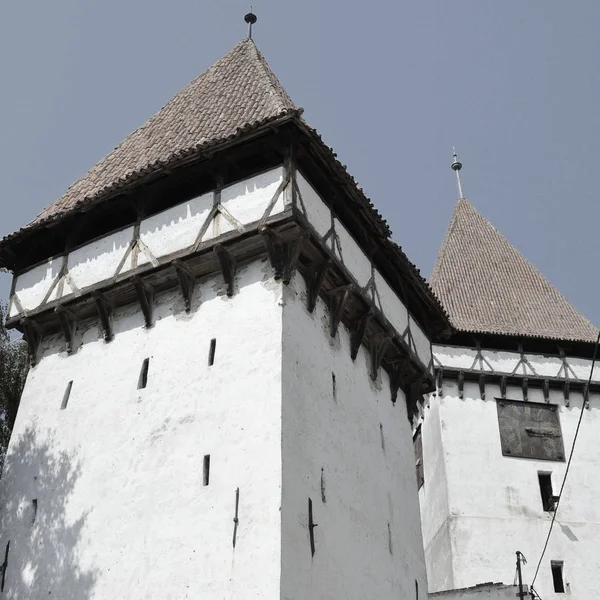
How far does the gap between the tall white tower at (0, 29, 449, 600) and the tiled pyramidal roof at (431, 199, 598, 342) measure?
413 inches

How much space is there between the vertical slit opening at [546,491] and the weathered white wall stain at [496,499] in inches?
6.8

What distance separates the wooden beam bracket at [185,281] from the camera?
45.6ft

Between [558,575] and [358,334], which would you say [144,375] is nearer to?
[358,334]

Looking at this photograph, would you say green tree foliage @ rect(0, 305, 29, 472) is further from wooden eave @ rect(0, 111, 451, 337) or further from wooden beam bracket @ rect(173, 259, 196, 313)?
wooden beam bracket @ rect(173, 259, 196, 313)

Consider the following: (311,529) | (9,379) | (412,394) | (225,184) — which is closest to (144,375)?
(225,184)

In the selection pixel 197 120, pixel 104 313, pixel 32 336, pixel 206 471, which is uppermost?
pixel 197 120

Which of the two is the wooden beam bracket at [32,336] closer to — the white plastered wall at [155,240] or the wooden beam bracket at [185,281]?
the white plastered wall at [155,240]

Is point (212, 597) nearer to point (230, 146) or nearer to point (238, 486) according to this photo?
point (238, 486)

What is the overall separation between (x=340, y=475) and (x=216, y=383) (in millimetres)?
2284

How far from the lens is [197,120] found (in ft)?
55.9

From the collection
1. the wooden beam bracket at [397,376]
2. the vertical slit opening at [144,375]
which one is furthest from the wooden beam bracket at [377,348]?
the vertical slit opening at [144,375]

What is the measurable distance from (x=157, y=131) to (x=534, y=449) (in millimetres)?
13273

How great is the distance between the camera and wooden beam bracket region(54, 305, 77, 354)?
15086 mm

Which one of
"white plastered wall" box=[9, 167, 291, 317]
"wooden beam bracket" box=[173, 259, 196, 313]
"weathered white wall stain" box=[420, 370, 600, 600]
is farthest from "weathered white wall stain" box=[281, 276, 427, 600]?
"weathered white wall stain" box=[420, 370, 600, 600]
